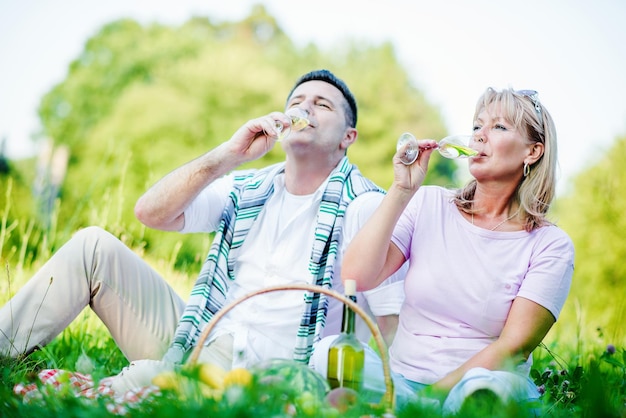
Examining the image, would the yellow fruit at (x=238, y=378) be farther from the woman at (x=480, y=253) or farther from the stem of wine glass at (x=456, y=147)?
the stem of wine glass at (x=456, y=147)

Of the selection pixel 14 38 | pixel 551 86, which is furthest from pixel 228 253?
pixel 14 38

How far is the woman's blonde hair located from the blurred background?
10842mm

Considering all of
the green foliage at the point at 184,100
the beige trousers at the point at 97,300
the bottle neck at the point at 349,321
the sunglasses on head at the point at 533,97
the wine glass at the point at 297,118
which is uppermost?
the green foliage at the point at 184,100

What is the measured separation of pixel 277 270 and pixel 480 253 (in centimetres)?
88

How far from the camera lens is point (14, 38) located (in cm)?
2295

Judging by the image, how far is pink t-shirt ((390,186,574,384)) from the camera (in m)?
2.41

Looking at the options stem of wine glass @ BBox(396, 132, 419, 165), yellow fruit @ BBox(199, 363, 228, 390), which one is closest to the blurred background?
stem of wine glass @ BBox(396, 132, 419, 165)

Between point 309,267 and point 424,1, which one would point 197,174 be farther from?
point 424,1

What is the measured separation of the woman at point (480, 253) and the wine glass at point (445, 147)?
0.03m

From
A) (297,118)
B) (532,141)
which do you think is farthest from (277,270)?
(532,141)

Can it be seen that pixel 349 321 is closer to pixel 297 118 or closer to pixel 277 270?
pixel 277 270

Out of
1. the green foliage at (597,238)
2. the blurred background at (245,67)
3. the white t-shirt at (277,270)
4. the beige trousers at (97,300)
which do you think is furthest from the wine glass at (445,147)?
the blurred background at (245,67)

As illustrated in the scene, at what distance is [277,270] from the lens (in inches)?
115

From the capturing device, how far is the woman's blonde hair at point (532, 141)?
8.49 feet
